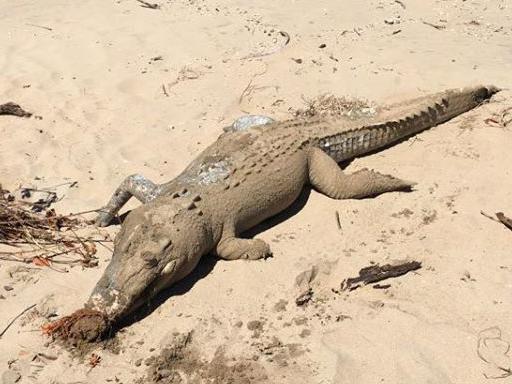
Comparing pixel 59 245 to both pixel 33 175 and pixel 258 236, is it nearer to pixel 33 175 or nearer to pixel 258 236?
pixel 33 175

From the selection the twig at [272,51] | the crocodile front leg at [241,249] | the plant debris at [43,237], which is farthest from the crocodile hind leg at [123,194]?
the twig at [272,51]

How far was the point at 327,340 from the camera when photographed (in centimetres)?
442

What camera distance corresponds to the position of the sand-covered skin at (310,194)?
172 inches

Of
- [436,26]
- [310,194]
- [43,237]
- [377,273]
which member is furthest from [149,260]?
[436,26]

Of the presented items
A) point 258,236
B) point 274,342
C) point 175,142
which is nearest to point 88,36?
point 175,142

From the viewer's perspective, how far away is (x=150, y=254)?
15.7ft

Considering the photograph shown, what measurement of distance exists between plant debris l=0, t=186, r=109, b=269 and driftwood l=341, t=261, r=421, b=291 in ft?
7.26

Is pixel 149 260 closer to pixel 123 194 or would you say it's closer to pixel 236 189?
pixel 236 189

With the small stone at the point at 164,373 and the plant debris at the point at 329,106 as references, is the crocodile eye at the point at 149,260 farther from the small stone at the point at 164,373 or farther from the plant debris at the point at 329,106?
the plant debris at the point at 329,106

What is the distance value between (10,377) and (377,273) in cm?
286

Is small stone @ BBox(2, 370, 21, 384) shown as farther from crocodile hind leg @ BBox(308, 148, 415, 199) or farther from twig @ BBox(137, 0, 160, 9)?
twig @ BBox(137, 0, 160, 9)

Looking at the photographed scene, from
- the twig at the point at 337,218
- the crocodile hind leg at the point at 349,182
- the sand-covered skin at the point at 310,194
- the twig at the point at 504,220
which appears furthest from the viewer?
the crocodile hind leg at the point at 349,182

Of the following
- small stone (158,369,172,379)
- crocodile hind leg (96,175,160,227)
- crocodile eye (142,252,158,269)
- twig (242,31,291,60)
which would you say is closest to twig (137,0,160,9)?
twig (242,31,291,60)

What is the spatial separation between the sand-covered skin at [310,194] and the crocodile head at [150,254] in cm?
21
